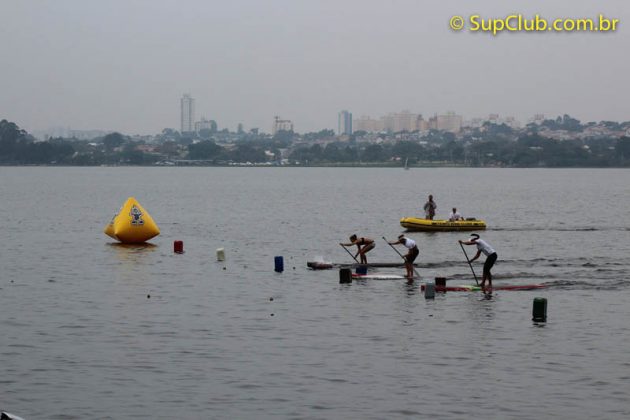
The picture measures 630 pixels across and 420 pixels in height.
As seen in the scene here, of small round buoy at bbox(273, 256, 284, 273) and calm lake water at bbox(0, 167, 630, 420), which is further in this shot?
small round buoy at bbox(273, 256, 284, 273)

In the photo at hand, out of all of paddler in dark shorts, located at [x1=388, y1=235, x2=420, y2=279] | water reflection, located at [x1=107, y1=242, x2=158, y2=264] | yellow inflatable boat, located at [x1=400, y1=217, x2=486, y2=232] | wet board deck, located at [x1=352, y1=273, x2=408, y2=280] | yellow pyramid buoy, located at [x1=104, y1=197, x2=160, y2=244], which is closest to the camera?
paddler in dark shorts, located at [x1=388, y1=235, x2=420, y2=279]

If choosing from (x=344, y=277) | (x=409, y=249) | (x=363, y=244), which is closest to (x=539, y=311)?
(x=409, y=249)

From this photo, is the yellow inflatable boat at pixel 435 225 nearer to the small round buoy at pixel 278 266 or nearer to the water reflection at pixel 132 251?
the water reflection at pixel 132 251

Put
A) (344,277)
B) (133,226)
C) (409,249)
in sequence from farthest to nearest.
Result: (133,226) → (409,249) → (344,277)

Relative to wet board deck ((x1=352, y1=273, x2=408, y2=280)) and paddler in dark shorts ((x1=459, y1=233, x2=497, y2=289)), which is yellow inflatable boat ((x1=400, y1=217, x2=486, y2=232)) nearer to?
wet board deck ((x1=352, y1=273, x2=408, y2=280))

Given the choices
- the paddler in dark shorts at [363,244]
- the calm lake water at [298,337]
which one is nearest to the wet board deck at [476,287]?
the calm lake water at [298,337]

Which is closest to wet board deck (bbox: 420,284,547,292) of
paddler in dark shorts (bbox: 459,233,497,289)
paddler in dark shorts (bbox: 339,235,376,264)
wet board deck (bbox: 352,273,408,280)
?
paddler in dark shorts (bbox: 459,233,497,289)

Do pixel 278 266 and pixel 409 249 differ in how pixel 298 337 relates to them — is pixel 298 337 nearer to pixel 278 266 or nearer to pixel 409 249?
pixel 409 249

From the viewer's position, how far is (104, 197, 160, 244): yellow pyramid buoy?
52.1m

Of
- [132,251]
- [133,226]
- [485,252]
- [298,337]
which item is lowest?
[132,251]

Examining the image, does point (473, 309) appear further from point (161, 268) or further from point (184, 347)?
point (161, 268)

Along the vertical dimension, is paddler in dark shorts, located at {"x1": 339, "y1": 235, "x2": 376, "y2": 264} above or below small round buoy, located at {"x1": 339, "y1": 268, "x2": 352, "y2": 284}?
above

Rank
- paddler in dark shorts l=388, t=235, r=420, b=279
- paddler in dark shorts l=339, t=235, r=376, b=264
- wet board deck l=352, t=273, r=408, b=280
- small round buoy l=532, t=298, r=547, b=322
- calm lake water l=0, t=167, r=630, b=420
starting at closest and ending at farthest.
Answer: calm lake water l=0, t=167, r=630, b=420 < small round buoy l=532, t=298, r=547, b=322 < paddler in dark shorts l=388, t=235, r=420, b=279 < wet board deck l=352, t=273, r=408, b=280 < paddler in dark shorts l=339, t=235, r=376, b=264

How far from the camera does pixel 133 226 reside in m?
52.2
